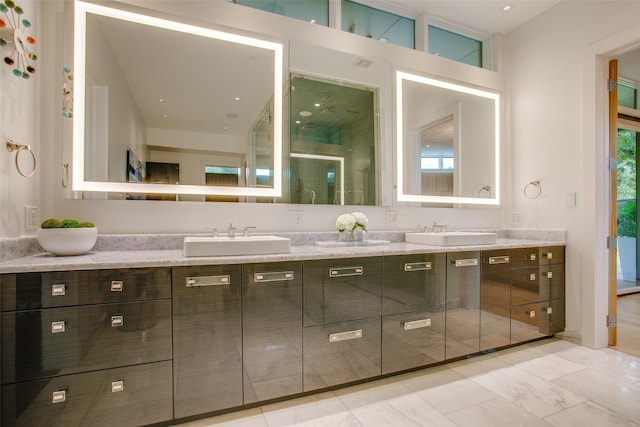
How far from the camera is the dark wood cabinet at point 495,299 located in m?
2.30

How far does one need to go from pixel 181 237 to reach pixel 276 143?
914 millimetres

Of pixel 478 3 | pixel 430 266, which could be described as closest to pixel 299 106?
pixel 430 266

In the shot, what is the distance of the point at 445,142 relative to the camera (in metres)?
2.96

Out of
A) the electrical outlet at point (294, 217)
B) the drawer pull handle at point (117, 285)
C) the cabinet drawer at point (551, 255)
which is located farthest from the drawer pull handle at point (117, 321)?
the cabinet drawer at point (551, 255)

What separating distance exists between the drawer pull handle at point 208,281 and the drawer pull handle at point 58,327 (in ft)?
1.63

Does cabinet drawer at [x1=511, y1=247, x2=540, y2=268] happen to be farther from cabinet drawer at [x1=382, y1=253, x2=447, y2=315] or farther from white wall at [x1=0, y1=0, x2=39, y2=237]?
white wall at [x1=0, y1=0, x2=39, y2=237]

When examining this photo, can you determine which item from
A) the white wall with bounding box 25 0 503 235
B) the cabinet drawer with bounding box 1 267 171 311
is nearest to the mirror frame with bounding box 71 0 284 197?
the white wall with bounding box 25 0 503 235

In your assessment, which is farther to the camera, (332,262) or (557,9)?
(557,9)

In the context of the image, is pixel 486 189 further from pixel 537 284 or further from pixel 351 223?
pixel 351 223

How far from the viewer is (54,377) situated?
134 centimetres

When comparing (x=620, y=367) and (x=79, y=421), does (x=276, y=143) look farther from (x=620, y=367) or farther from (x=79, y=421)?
(x=620, y=367)

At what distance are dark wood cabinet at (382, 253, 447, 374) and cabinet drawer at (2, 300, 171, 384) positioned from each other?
122cm

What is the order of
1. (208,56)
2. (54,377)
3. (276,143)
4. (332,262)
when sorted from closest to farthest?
(54,377) → (332,262) → (208,56) → (276,143)

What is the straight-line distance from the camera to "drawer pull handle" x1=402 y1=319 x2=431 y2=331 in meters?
2.01
